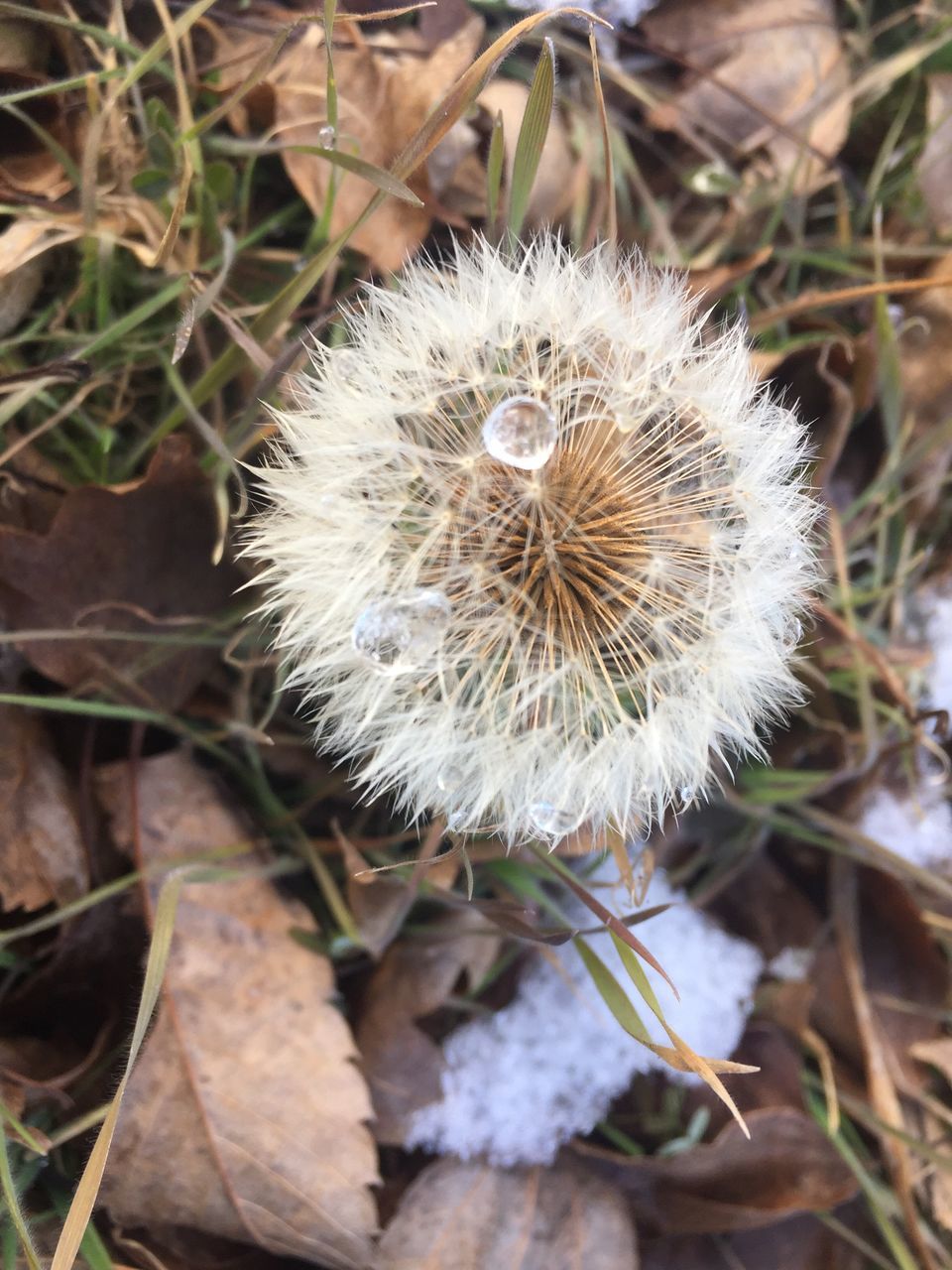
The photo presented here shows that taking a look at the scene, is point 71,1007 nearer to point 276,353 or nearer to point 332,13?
point 276,353

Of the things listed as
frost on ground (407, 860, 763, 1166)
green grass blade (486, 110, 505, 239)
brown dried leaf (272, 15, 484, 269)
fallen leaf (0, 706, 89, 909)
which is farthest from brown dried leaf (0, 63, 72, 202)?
frost on ground (407, 860, 763, 1166)

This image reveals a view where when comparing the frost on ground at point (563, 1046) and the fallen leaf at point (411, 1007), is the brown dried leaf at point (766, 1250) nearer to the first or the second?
the frost on ground at point (563, 1046)

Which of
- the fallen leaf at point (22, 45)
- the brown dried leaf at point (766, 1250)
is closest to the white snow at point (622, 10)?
the fallen leaf at point (22, 45)

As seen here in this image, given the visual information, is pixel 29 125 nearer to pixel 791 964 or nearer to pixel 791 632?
pixel 791 632

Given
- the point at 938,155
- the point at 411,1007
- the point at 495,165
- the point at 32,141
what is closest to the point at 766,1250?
the point at 411,1007

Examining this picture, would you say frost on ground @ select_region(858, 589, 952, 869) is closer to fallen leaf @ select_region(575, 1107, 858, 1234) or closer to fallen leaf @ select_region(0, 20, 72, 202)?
fallen leaf @ select_region(575, 1107, 858, 1234)

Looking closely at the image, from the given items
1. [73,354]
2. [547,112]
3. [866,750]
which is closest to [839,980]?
[866,750]
